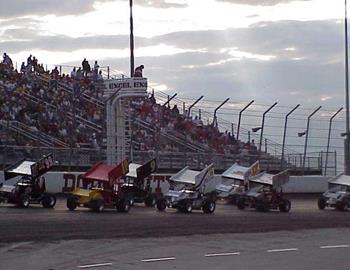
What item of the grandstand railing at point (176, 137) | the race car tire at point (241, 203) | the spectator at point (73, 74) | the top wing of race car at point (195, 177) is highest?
the spectator at point (73, 74)

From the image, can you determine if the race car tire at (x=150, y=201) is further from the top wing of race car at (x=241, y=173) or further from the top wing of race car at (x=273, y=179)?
the top wing of race car at (x=273, y=179)

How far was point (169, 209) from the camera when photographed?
28031 mm

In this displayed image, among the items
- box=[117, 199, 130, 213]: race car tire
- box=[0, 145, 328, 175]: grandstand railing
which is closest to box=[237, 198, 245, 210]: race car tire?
box=[117, 199, 130, 213]: race car tire

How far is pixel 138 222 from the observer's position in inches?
878

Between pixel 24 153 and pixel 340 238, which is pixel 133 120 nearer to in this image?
pixel 24 153

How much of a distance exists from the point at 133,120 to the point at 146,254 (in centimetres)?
2254

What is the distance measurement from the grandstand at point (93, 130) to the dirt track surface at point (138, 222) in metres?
5.17

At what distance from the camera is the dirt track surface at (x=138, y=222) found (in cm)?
1892

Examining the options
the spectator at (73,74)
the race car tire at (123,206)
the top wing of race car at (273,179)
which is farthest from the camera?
the spectator at (73,74)

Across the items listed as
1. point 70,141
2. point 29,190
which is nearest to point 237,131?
point 70,141

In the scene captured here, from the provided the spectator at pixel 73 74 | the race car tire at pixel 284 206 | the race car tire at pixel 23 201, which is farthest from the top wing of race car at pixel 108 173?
the spectator at pixel 73 74

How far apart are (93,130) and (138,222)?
A: 14826 mm

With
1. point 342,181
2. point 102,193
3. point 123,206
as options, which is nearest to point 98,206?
point 102,193

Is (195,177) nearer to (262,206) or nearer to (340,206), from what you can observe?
(262,206)
